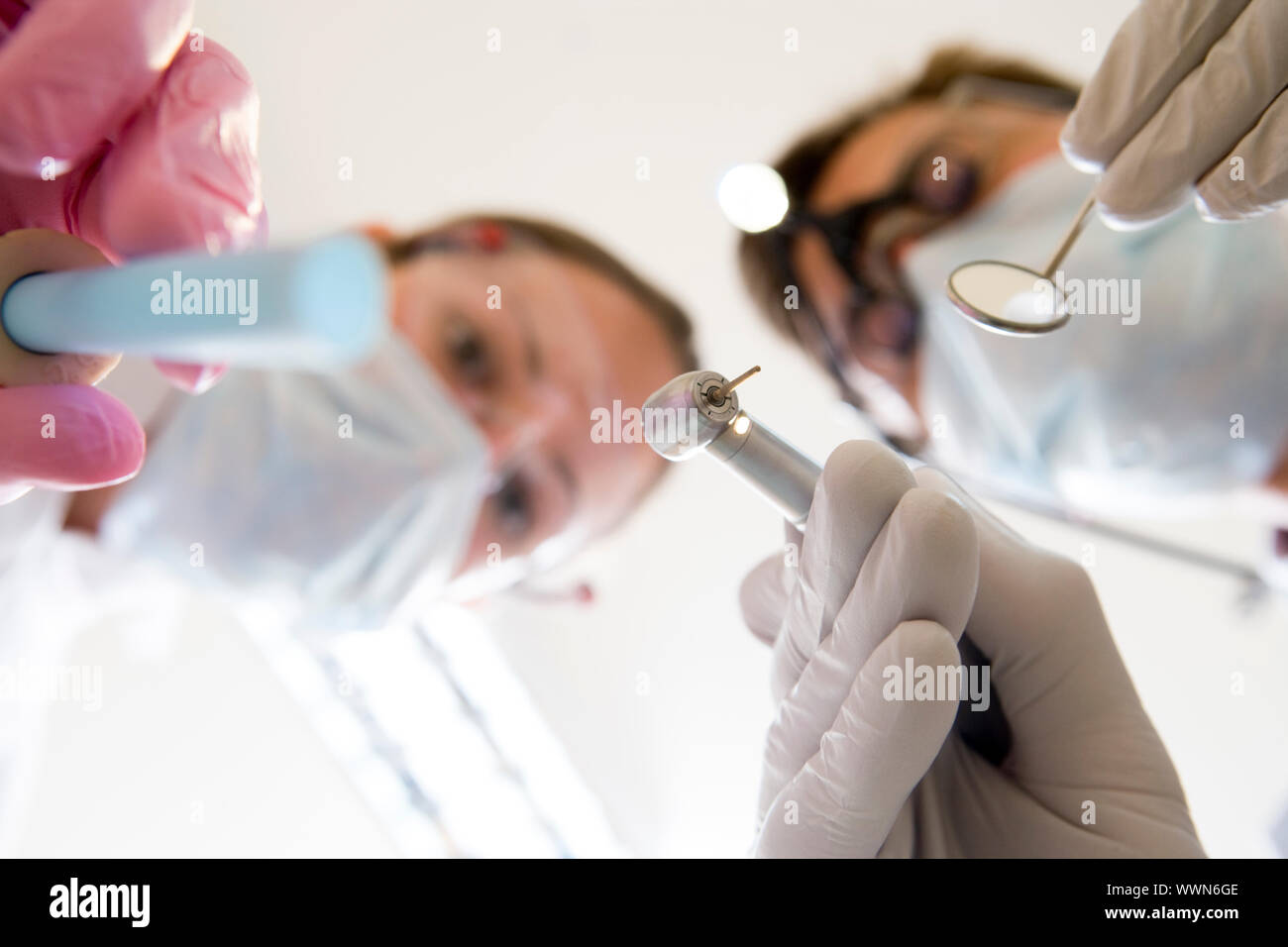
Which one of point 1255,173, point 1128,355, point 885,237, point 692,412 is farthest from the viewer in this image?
point 885,237

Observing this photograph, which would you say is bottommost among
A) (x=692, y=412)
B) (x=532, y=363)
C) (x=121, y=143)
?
(x=532, y=363)

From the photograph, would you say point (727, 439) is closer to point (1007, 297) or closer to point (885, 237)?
point (1007, 297)

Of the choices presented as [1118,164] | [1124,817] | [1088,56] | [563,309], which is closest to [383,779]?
[563,309]

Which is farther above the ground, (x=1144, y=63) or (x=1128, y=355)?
(x=1144, y=63)

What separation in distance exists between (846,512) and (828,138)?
0.88 m

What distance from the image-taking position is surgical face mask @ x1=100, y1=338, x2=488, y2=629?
92cm

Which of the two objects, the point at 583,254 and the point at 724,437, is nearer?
the point at 724,437

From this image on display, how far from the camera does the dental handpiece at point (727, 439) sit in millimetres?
449

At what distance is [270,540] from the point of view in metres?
0.92

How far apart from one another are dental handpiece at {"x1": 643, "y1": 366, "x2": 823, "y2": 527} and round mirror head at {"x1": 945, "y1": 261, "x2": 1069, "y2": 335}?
22 cm

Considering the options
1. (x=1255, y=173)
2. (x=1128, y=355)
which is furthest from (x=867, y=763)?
(x=1128, y=355)

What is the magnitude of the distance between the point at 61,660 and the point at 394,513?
2.03 feet

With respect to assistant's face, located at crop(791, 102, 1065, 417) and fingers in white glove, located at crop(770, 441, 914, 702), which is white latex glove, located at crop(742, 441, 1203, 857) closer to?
fingers in white glove, located at crop(770, 441, 914, 702)

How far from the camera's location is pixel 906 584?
0.46 metres
